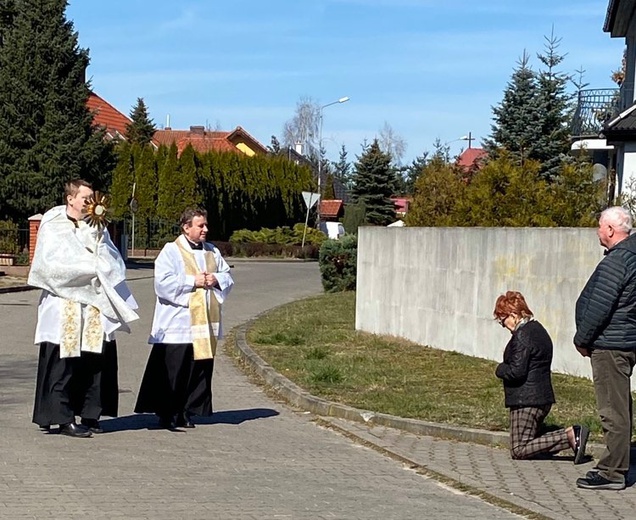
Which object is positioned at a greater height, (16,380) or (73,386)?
(73,386)

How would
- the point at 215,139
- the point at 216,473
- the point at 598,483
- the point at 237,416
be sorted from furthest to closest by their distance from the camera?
the point at 215,139
the point at 237,416
the point at 216,473
the point at 598,483

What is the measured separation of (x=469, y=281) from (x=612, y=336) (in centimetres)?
701

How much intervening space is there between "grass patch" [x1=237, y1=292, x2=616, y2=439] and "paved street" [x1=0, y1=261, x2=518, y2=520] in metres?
0.80

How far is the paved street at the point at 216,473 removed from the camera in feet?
22.0

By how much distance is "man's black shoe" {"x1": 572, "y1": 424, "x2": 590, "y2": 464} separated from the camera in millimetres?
8133

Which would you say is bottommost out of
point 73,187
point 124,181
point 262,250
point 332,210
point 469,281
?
point 262,250

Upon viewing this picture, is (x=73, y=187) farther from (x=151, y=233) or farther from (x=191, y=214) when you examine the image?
(x=151, y=233)

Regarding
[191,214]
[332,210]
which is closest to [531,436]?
[191,214]

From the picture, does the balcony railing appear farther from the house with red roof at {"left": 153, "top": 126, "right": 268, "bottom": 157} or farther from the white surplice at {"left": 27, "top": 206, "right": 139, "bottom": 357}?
the house with red roof at {"left": 153, "top": 126, "right": 268, "bottom": 157}

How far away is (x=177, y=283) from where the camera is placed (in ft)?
30.9

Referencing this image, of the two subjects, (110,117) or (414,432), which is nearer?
(414,432)

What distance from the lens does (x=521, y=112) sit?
102ft

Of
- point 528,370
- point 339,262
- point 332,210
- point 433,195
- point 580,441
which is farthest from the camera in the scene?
point 332,210

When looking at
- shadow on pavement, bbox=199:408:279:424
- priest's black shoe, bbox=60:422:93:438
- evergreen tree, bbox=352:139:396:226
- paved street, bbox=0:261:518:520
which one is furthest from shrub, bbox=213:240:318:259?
priest's black shoe, bbox=60:422:93:438
